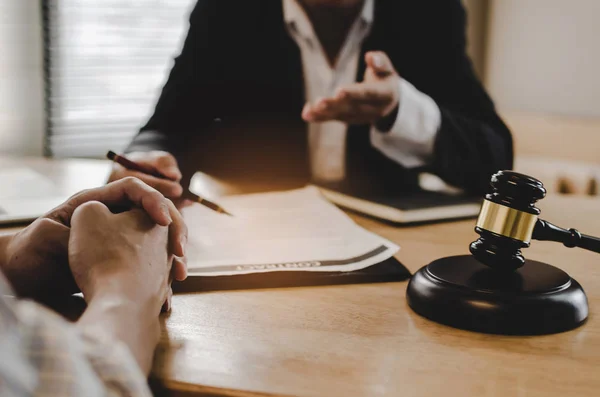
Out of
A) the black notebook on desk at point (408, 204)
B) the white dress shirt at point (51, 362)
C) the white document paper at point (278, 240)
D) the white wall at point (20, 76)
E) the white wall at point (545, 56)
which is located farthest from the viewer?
the white wall at point (545, 56)

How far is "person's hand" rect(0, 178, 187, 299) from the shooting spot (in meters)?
0.66

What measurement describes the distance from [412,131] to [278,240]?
52 cm

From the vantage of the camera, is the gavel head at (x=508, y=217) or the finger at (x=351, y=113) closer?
the gavel head at (x=508, y=217)

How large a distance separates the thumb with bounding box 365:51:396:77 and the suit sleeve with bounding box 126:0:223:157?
516 millimetres

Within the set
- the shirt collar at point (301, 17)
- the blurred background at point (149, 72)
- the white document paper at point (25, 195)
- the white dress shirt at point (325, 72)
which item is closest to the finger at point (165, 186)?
the white document paper at point (25, 195)

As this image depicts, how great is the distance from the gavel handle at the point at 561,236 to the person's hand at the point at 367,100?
51 centimetres

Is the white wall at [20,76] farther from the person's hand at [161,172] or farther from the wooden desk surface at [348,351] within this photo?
the wooden desk surface at [348,351]

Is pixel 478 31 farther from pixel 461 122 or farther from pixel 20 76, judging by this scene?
pixel 20 76

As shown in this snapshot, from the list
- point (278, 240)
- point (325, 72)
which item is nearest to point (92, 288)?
point (278, 240)

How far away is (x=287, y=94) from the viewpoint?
1776 millimetres

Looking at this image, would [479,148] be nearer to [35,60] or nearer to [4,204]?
[4,204]

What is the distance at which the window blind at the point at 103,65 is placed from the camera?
2.45m

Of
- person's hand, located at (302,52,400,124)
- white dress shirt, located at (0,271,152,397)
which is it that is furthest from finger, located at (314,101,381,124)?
white dress shirt, located at (0,271,152,397)

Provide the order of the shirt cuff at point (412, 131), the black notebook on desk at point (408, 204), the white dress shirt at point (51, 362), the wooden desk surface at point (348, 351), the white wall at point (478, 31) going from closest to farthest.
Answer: the white dress shirt at point (51, 362) < the wooden desk surface at point (348, 351) < the black notebook on desk at point (408, 204) < the shirt cuff at point (412, 131) < the white wall at point (478, 31)
